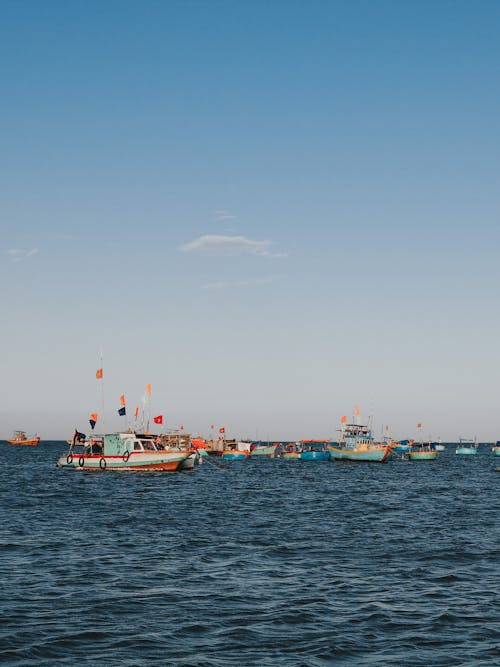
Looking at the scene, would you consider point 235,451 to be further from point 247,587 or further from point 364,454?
point 247,587

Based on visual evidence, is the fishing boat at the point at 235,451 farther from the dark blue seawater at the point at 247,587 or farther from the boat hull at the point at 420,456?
the dark blue seawater at the point at 247,587

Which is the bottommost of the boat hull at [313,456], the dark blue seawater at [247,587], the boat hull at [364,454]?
the boat hull at [313,456]

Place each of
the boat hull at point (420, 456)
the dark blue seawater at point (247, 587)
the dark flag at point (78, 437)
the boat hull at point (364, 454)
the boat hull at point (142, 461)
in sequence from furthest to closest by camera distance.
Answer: the boat hull at point (420, 456), the boat hull at point (364, 454), the dark flag at point (78, 437), the boat hull at point (142, 461), the dark blue seawater at point (247, 587)

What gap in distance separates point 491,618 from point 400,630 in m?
2.96

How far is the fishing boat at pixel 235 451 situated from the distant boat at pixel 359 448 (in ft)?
81.1

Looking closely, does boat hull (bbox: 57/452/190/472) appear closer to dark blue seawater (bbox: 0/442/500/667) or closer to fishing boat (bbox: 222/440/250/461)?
dark blue seawater (bbox: 0/442/500/667)

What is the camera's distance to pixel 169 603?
20.2 metres

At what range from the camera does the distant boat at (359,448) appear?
431 ft

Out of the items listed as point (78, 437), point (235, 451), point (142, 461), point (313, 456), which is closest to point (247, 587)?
point (142, 461)

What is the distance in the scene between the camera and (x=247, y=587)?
22406 millimetres

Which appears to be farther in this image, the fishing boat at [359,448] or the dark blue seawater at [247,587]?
the fishing boat at [359,448]

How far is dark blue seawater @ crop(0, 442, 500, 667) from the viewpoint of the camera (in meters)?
16.4

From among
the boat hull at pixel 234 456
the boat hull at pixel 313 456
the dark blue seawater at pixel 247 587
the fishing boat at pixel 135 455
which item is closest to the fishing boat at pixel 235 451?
the boat hull at pixel 234 456

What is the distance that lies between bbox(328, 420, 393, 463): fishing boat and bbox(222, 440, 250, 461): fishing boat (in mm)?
24732
